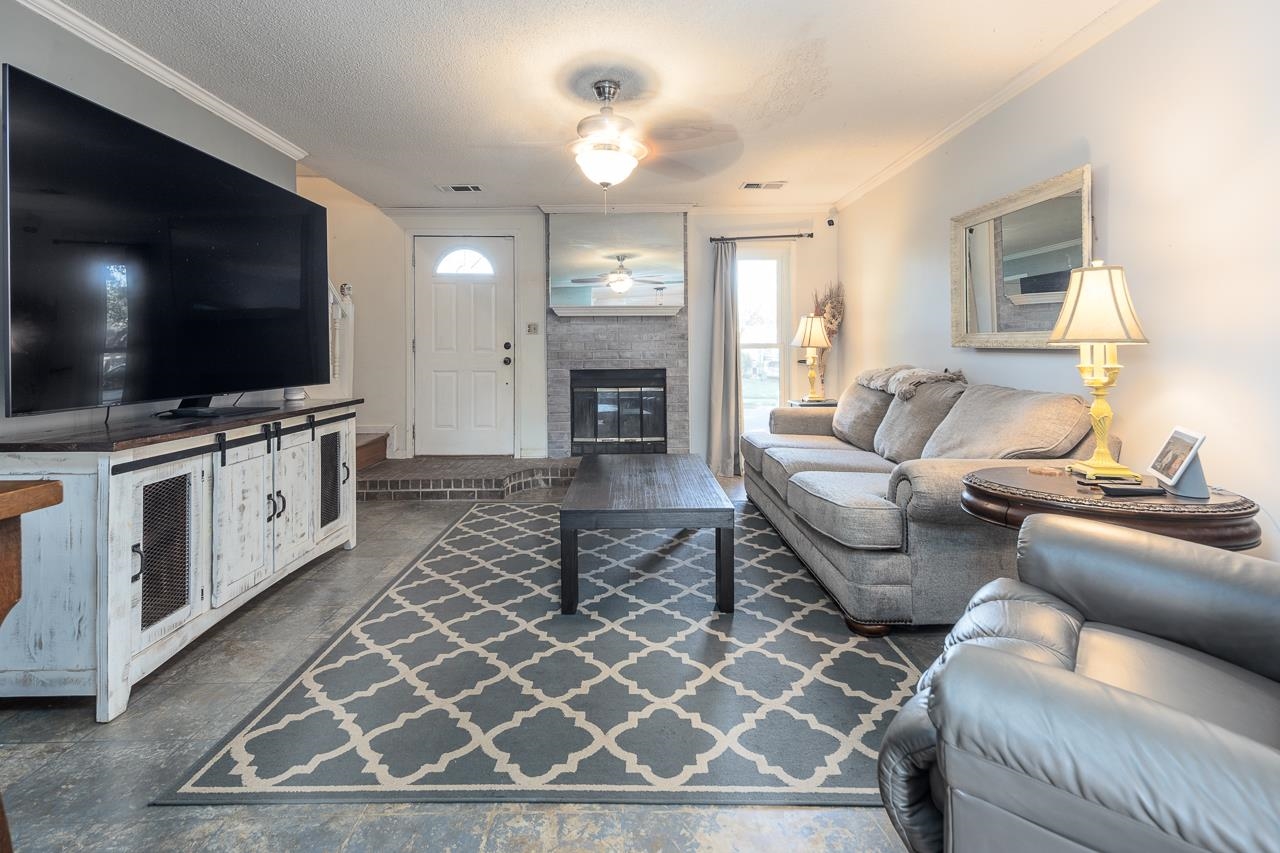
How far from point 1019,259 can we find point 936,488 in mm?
1597

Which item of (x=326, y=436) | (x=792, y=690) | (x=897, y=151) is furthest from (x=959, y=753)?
(x=897, y=151)

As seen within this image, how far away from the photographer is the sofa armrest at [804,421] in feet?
14.6

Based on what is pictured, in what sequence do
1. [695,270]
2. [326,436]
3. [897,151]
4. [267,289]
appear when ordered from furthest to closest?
[695,270] → [897,151] → [326,436] → [267,289]

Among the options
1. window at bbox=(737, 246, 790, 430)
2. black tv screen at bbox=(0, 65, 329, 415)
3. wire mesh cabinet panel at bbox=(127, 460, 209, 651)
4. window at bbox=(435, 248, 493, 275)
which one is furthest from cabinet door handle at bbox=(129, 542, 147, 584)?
window at bbox=(737, 246, 790, 430)

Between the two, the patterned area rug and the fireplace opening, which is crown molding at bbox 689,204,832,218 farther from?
the patterned area rug

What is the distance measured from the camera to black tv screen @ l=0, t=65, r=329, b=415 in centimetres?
186

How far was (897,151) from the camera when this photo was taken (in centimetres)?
418

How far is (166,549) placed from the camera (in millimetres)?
2072

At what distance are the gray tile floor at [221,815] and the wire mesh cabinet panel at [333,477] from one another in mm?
1225

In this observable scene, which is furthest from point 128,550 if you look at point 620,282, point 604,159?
point 620,282

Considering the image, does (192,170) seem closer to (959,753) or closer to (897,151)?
(959,753)

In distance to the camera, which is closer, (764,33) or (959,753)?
(959,753)

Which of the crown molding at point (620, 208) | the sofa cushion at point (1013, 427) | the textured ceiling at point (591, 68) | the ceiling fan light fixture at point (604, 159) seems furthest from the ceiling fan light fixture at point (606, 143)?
the crown molding at point (620, 208)

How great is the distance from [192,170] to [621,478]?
7.45 feet
